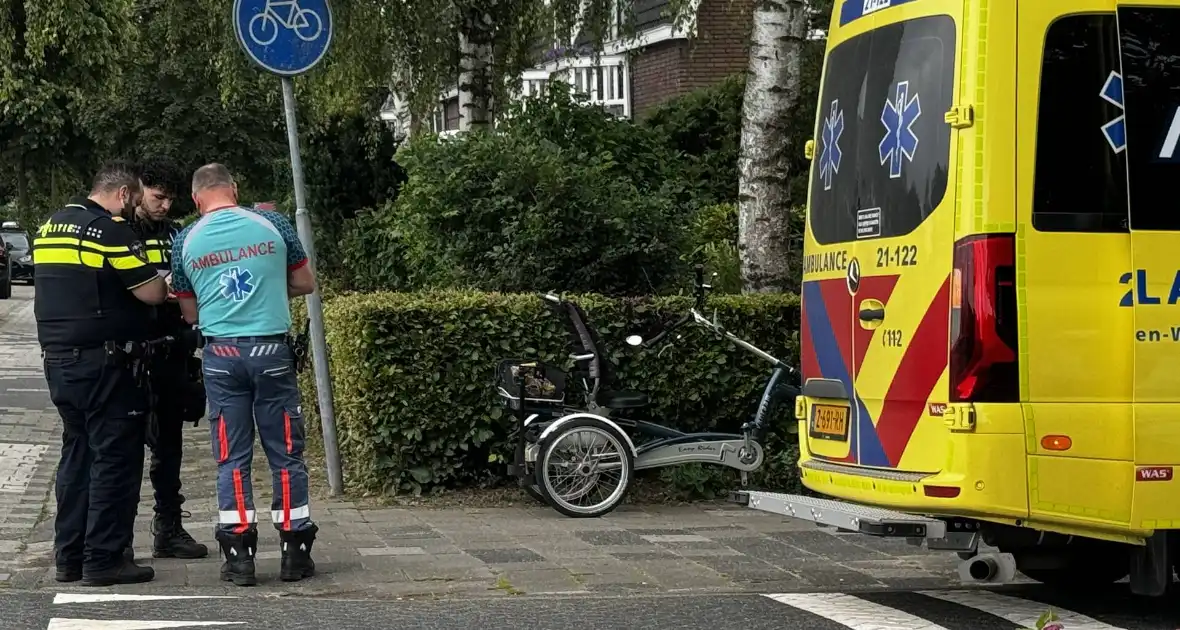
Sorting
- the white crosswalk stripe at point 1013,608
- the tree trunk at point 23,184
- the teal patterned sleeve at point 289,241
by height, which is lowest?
the white crosswalk stripe at point 1013,608

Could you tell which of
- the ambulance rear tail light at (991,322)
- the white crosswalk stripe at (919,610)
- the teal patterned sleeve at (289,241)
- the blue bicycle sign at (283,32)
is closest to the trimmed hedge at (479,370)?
the blue bicycle sign at (283,32)

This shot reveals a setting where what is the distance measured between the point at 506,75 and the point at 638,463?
29.2 feet

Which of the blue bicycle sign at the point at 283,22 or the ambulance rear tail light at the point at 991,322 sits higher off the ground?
the blue bicycle sign at the point at 283,22

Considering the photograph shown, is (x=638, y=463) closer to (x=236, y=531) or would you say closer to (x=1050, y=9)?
(x=236, y=531)

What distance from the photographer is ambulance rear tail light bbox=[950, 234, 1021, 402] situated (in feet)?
19.4

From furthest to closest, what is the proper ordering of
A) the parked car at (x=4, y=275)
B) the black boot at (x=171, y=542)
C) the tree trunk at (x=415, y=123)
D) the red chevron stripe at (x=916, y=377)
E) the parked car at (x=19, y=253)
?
the parked car at (x=19, y=253) < the parked car at (x=4, y=275) < the tree trunk at (x=415, y=123) < the black boot at (x=171, y=542) < the red chevron stripe at (x=916, y=377)

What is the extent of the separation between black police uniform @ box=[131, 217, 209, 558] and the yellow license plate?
3000 millimetres

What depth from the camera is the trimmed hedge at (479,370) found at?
379 inches

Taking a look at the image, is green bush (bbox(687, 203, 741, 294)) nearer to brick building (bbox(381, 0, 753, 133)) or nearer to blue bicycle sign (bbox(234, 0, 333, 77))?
blue bicycle sign (bbox(234, 0, 333, 77))

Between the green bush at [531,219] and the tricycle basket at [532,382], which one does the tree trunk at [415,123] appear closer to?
the green bush at [531,219]

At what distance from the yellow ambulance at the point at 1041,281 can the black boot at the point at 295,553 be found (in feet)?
8.72

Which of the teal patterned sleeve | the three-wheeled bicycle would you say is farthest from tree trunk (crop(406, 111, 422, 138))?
the teal patterned sleeve

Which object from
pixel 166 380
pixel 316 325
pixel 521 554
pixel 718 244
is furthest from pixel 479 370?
pixel 718 244

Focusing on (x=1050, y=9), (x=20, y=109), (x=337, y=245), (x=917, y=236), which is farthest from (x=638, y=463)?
(x=20, y=109)
